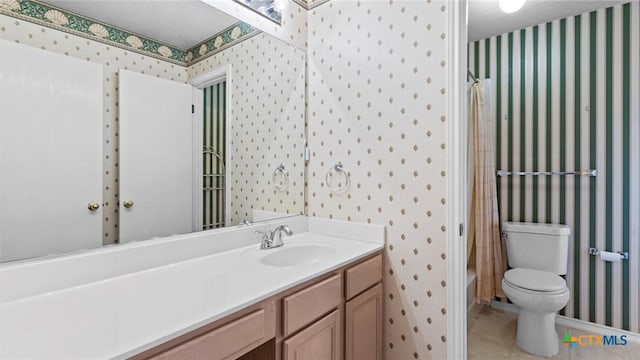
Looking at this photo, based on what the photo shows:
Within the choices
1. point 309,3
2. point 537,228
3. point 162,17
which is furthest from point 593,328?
point 162,17

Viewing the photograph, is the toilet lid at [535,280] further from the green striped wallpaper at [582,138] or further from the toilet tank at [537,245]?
the green striped wallpaper at [582,138]

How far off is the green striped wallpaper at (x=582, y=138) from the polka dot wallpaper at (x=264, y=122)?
1.91 m

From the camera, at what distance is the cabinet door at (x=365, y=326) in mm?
1347

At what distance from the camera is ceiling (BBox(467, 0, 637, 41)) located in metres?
2.19

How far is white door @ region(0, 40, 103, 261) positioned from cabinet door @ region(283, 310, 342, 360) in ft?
2.62

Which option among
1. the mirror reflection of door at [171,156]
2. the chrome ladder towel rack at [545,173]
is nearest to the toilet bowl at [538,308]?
the chrome ladder towel rack at [545,173]

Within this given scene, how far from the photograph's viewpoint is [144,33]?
47.8 inches

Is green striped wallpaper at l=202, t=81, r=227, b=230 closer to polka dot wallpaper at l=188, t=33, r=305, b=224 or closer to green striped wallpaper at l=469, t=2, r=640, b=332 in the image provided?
polka dot wallpaper at l=188, t=33, r=305, b=224

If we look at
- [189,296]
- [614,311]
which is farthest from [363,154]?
[614,311]

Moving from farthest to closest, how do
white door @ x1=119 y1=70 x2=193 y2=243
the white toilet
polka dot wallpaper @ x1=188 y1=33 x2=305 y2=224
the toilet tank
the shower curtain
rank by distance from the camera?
the shower curtain
the toilet tank
the white toilet
polka dot wallpaper @ x1=188 y1=33 x2=305 y2=224
white door @ x1=119 y1=70 x2=193 y2=243

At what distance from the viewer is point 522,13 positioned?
2340 millimetres

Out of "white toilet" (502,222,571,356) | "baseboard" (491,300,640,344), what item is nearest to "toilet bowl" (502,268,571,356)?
"white toilet" (502,222,571,356)

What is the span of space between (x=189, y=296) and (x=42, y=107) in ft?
2.52

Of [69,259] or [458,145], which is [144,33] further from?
[458,145]
